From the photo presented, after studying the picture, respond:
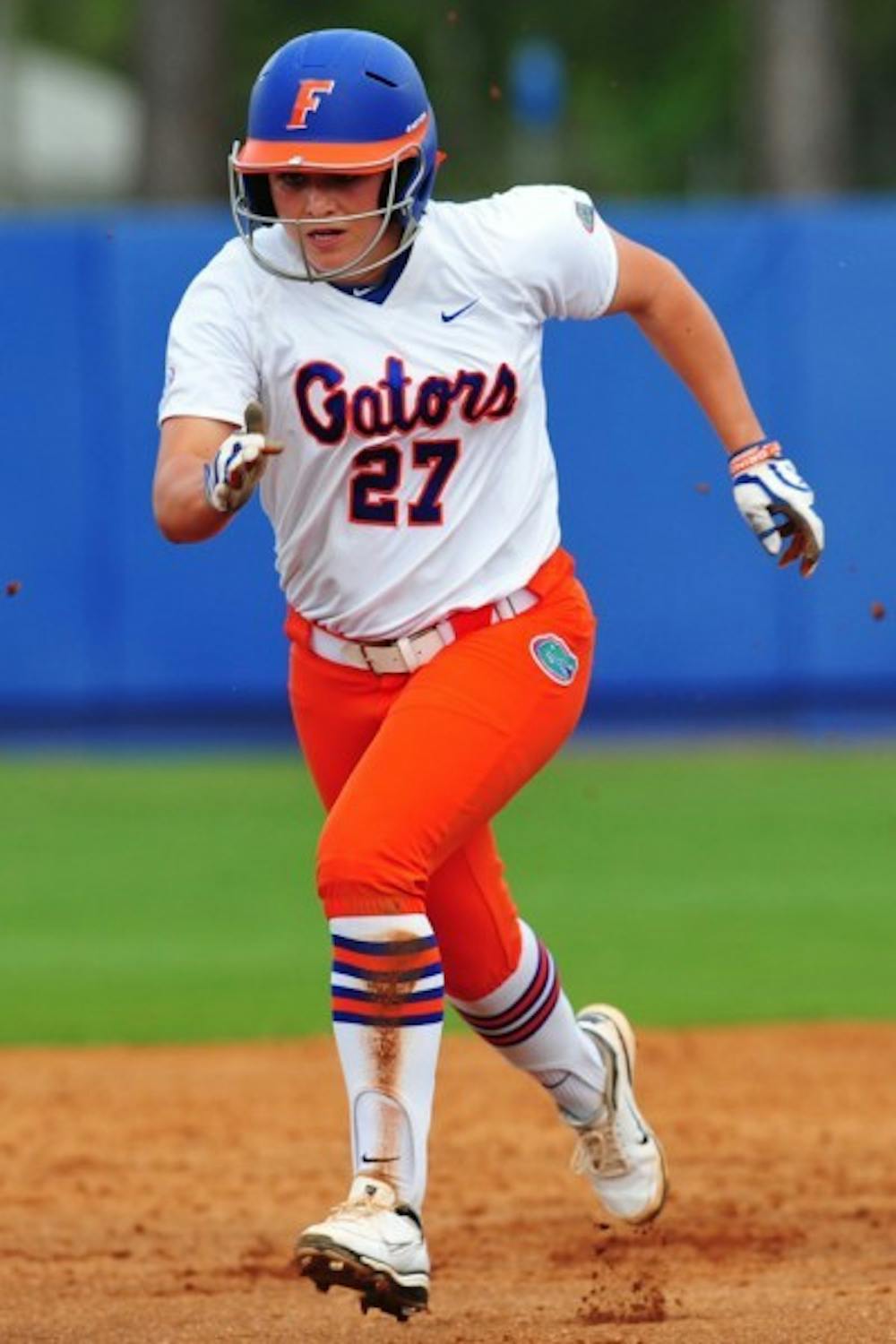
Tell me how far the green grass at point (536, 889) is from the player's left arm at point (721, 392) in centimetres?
328

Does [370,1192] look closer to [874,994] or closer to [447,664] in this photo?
[447,664]

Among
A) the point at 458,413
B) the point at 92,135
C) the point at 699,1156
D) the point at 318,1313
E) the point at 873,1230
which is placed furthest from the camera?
the point at 92,135

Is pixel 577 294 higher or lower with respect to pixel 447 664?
higher

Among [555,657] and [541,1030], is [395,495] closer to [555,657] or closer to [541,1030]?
[555,657]

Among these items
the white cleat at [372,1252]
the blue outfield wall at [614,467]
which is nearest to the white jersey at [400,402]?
the white cleat at [372,1252]

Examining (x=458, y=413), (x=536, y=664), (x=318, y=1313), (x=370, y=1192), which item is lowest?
(x=318, y=1313)

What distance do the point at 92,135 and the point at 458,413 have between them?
114 ft

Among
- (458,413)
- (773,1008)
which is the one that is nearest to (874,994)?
(773,1008)

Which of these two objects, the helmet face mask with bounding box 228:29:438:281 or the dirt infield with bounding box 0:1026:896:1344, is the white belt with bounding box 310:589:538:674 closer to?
the helmet face mask with bounding box 228:29:438:281

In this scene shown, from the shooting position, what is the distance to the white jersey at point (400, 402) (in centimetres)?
476

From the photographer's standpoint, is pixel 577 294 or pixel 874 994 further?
pixel 874 994

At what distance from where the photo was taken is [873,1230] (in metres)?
5.95

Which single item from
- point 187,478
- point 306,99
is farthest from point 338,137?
point 187,478

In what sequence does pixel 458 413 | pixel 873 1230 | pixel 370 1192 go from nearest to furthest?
pixel 370 1192, pixel 458 413, pixel 873 1230
